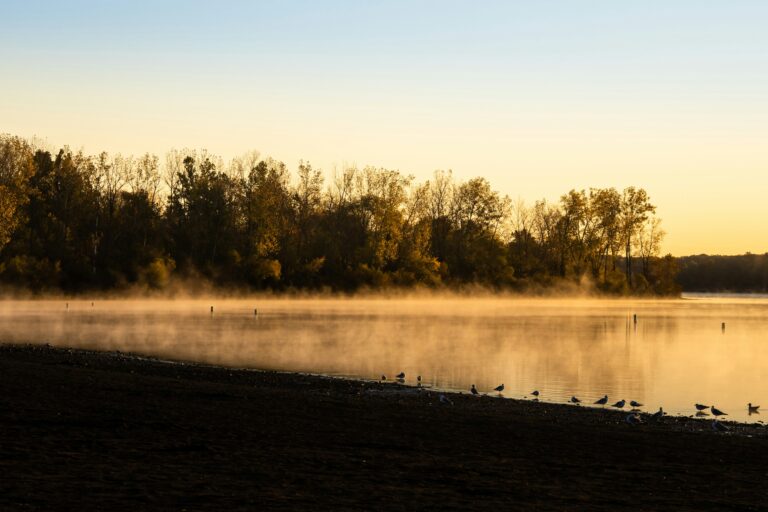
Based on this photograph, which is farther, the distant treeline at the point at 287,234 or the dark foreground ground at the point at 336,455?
the distant treeline at the point at 287,234

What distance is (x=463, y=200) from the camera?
15712cm

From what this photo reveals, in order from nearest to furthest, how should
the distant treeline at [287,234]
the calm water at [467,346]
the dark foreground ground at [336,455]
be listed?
the dark foreground ground at [336,455] → the calm water at [467,346] → the distant treeline at [287,234]

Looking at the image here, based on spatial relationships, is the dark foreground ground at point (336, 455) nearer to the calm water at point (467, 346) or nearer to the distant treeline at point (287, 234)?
the calm water at point (467, 346)

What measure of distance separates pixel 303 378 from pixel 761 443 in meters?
20.0

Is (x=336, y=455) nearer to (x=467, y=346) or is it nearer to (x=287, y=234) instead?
(x=467, y=346)

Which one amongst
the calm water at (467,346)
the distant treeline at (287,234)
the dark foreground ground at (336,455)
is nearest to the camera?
the dark foreground ground at (336,455)

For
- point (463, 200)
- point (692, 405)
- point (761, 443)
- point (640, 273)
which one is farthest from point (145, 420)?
point (640, 273)

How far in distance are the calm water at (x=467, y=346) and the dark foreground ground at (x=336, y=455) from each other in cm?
1148

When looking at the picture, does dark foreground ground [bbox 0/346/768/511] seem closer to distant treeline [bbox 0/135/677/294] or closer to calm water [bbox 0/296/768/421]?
calm water [bbox 0/296/768/421]

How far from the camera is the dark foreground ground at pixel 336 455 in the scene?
47.4 ft

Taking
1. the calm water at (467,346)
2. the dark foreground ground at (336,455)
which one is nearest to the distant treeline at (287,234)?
the calm water at (467,346)

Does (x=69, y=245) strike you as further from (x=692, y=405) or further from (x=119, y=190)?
(x=692, y=405)

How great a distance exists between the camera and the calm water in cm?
4172

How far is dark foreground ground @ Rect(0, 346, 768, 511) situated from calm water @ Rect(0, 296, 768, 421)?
11.5m
